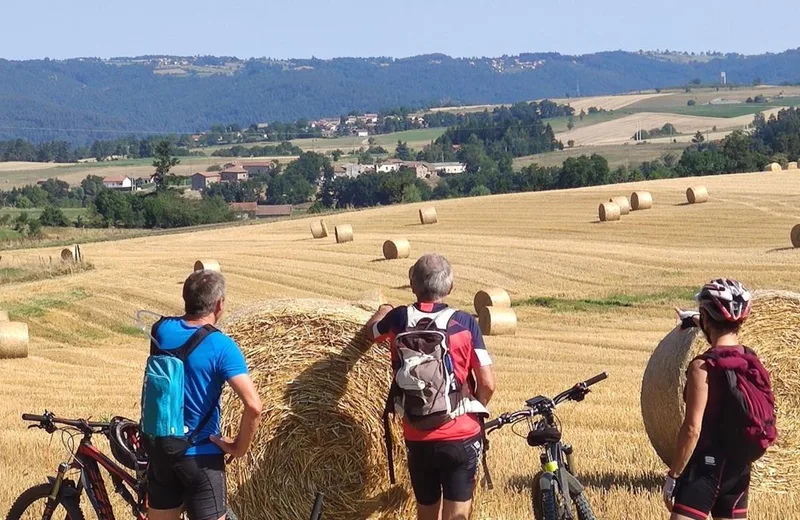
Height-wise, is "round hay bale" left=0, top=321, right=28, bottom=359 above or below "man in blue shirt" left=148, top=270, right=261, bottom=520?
below

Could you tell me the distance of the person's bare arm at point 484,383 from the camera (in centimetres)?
707

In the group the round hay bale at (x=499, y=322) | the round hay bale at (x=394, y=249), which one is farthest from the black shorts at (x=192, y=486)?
the round hay bale at (x=394, y=249)

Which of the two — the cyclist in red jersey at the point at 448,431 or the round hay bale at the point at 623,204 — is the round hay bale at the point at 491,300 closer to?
the round hay bale at the point at 623,204

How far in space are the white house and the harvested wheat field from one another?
98706mm

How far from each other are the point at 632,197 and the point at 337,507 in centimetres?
3818

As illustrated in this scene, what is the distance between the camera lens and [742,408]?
6.38 meters

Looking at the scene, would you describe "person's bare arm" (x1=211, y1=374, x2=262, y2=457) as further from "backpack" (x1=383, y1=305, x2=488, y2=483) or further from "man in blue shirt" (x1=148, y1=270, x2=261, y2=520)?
"backpack" (x1=383, y1=305, x2=488, y2=483)

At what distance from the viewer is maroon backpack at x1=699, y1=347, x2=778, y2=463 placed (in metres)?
6.38

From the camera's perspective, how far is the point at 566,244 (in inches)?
1529

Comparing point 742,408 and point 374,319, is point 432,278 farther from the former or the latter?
point 742,408

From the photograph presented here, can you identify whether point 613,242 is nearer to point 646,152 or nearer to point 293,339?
point 293,339

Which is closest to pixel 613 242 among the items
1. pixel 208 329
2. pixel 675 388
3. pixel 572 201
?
pixel 572 201

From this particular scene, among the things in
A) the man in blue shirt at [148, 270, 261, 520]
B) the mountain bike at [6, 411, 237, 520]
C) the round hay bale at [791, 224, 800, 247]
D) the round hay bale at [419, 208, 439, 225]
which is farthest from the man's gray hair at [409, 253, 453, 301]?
the round hay bale at [419, 208, 439, 225]

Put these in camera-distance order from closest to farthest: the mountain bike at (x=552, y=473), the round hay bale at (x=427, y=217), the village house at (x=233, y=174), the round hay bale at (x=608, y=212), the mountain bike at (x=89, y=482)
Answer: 1. the mountain bike at (x=552, y=473)
2. the mountain bike at (x=89, y=482)
3. the round hay bale at (x=608, y=212)
4. the round hay bale at (x=427, y=217)
5. the village house at (x=233, y=174)
